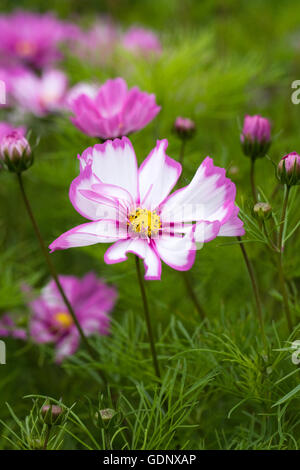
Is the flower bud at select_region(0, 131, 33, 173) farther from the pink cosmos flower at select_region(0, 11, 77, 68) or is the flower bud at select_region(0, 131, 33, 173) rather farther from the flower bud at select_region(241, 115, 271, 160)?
the pink cosmos flower at select_region(0, 11, 77, 68)

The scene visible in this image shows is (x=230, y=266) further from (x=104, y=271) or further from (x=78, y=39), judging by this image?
(x=78, y=39)

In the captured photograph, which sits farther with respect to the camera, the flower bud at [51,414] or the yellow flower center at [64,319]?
the yellow flower center at [64,319]

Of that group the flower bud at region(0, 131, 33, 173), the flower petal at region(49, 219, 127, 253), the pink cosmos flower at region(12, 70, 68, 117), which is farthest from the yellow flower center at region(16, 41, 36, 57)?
the flower petal at region(49, 219, 127, 253)

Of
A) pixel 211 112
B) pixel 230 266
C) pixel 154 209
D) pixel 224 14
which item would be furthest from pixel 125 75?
pixel 154 209

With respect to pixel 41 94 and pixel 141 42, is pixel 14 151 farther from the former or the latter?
pixel 141 42

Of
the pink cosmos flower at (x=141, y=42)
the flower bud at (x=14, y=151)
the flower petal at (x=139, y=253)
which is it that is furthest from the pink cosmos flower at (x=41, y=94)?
the flower petal at (x=139, y=253)

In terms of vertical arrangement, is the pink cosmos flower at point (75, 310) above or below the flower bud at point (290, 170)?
below

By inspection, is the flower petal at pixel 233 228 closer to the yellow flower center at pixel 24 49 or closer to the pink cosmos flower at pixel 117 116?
the pink cosmos flower at pixel 117 116
